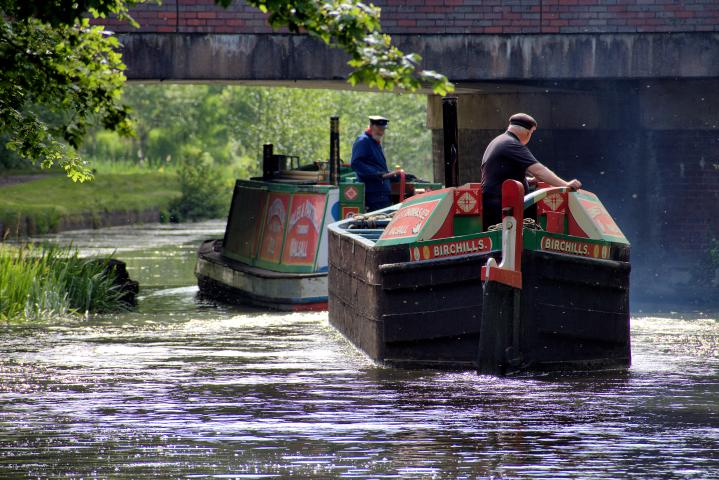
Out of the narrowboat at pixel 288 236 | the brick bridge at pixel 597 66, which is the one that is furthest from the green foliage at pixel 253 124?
the narrowboat at pixel 288 236

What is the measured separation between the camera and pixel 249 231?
71.8 feet

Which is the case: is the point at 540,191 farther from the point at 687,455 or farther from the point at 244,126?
the point at 244,126

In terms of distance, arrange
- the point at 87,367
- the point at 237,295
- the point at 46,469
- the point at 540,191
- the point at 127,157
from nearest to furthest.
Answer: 1. the point at 46,469
2. the point at 540,191
3. the point at 87,367
4. the point at 237,295
5. the point at 127,157

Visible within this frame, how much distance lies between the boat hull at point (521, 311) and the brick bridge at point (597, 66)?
30.8ft

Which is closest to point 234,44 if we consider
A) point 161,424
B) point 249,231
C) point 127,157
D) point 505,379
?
point 249,231

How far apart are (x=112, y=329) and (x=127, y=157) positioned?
4594 cm

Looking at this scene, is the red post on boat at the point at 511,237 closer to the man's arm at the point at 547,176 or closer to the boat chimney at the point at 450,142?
the man's arm at the point at 547,176

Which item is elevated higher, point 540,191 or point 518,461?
point 540,191

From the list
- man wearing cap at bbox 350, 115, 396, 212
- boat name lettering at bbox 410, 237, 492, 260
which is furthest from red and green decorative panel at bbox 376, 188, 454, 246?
man wearing cap at bbox 350, 115, 396, 212

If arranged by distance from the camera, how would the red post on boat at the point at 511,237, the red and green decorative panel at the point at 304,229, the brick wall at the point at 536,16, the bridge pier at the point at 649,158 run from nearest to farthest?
Result: the red post on boat at the point at 511,237 < the red and green decorative panel at the point at 304,229 < the brick wall at the point at 536,16 < the bridge pier at the point at 649,158

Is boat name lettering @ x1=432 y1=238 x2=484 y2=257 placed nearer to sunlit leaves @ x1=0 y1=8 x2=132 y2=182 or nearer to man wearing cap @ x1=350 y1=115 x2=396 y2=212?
sunlit leaves @ x1=0 y1=8 x2=132 y2=182

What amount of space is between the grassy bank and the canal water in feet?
59.0

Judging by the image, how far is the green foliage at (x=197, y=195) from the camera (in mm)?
44219

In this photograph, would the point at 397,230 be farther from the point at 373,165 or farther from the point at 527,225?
the point at 373,165
